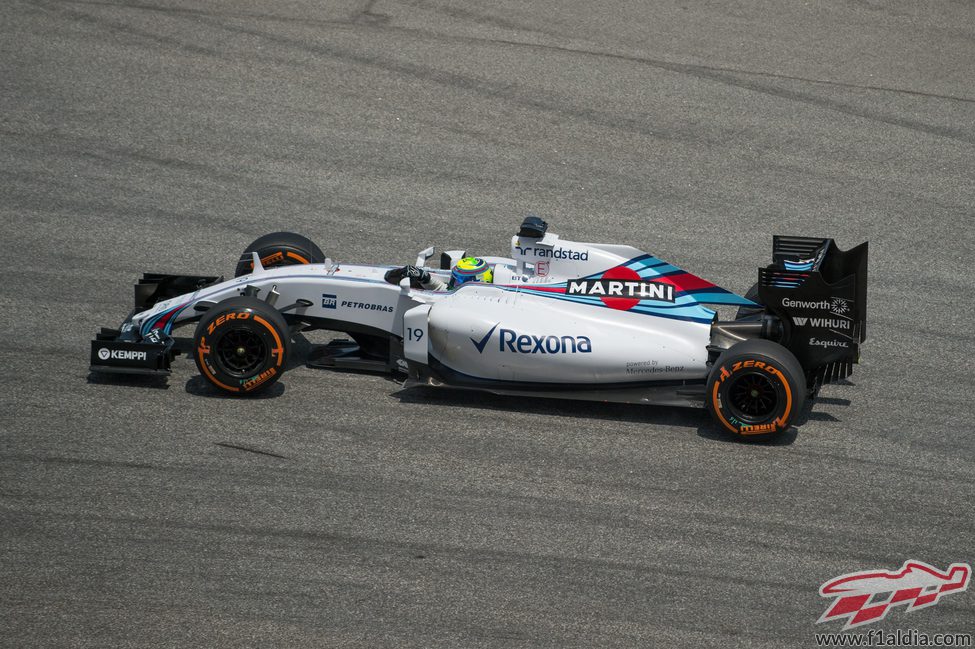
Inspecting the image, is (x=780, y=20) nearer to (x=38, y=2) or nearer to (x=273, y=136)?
(x=273, y=136)

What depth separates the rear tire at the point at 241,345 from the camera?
8.70 metres

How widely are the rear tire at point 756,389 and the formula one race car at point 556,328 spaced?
11 mm

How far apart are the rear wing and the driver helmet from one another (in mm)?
2314

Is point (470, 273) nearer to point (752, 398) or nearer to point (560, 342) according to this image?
point (560, 342)

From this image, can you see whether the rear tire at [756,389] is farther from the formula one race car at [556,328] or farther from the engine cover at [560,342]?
the engine cover at [560,342]

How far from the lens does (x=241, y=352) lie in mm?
8828

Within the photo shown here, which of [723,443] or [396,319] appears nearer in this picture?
[723,443]

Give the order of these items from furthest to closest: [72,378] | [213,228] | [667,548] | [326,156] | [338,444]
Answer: [326,156], [213,228], [72,378], [338,444], [667,548]

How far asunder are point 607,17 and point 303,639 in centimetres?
1356

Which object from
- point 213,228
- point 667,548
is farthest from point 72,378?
point 667,548

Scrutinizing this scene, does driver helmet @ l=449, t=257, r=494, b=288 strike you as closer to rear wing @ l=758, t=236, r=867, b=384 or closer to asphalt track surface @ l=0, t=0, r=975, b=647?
asphalt track surface @ l=0, t=0, r=975, b=647

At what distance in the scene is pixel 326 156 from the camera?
13656 millimetres

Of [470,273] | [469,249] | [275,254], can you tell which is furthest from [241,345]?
[469,249]

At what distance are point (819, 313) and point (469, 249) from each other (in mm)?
4607
